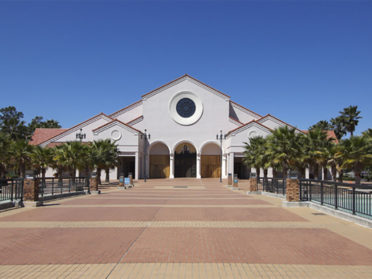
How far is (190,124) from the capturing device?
48.8m

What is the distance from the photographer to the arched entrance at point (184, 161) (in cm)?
5081

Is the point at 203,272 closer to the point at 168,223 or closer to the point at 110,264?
the point at 110,264

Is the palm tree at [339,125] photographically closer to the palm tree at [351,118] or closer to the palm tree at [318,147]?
the palm tree at [351,118]

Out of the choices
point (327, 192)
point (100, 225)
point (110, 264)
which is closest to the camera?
point (110, 264)

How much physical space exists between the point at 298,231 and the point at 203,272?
4651 mm

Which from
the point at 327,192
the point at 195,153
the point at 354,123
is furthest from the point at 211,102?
the point at 327,192

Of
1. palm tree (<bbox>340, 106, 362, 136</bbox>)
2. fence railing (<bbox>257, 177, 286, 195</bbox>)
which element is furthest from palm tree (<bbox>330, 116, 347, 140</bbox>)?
fence railing (<bbox>257, 177, 286, 195</bbox>)

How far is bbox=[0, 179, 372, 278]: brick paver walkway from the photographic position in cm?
575

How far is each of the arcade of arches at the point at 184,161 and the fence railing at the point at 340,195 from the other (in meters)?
34.7

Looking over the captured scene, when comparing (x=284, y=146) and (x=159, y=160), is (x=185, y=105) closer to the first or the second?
(x=159, y=160)

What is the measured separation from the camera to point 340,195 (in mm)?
12086

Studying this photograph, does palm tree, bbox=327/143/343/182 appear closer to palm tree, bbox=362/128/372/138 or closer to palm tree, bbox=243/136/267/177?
palm tree, bbox=362/128/372/138

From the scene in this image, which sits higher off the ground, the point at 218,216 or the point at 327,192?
the point at 327,192

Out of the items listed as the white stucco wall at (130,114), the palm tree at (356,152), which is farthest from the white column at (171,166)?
the palm tree at (356,152)
